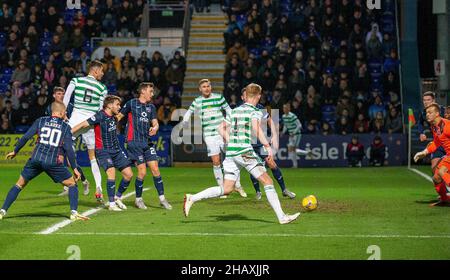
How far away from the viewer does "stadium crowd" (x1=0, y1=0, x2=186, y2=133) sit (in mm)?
30938

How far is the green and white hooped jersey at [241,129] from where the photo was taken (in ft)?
42.8

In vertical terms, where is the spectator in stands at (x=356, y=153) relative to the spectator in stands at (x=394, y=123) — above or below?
below

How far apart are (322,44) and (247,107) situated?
19550 mm

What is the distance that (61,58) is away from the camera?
32812 millimetres

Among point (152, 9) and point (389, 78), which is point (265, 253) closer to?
point (389, 78)

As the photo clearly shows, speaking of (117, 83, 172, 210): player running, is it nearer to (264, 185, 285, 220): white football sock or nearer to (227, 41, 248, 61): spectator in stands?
(264, 185, 285, 220): white football sock

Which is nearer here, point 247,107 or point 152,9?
point 247,107

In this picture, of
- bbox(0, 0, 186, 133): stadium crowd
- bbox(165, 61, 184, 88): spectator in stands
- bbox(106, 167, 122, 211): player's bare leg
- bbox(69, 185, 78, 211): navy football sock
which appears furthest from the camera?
bbox(165, 61, 184, 88): spectator in stands

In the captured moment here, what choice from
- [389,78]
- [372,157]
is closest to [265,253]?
[372,157]

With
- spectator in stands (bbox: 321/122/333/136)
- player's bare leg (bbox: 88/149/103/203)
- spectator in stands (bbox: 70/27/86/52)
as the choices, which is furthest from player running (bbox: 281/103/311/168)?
player's bare leg (bbox: 88/149/103/203)

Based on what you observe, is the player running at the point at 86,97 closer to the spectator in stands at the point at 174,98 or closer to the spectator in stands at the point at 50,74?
the spectator in stands at the point at 174,98

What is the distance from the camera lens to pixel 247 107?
42.9ft

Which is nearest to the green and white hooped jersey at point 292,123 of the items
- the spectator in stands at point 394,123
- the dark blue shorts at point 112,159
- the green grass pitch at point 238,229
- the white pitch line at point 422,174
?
the spectator in stands at point 394,123

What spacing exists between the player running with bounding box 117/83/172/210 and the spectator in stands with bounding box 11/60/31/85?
58.8 feet
